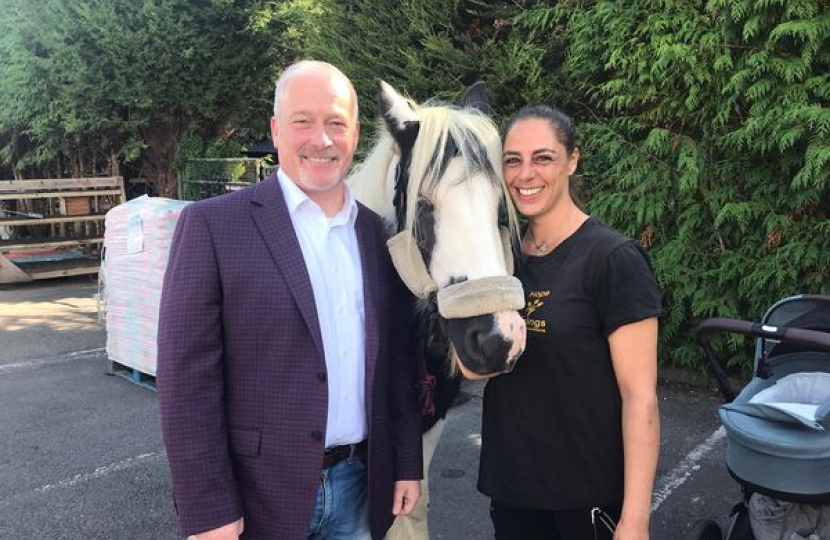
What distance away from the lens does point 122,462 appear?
13.1 ft

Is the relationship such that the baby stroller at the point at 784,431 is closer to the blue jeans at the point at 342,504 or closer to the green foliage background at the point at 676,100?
the blue jeans at the point at 342,504

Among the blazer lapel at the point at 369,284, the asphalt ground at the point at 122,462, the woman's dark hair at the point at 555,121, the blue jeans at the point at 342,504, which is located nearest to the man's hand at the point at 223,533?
the blue jeans at the point at 342,504

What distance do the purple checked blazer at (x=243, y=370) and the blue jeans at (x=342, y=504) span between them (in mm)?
110

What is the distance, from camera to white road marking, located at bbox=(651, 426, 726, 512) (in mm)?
3490

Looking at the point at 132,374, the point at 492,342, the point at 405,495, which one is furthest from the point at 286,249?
the point at 132,374

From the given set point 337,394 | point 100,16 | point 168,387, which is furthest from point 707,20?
point 100,16

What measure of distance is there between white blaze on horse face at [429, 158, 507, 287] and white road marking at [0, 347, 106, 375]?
5730 millimetres

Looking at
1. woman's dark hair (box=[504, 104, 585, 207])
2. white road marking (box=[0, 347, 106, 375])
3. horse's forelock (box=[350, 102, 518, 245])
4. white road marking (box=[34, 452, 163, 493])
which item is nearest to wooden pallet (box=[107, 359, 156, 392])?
white road marking (box=[0, 347, 106, 375])

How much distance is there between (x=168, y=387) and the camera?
141 cm

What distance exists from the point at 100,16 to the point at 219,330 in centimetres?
974

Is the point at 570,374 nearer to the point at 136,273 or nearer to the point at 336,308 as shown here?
the point at 336,308

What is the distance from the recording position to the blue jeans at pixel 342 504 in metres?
1.63

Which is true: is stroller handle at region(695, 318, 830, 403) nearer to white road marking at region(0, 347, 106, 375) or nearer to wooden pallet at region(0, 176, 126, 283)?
white road marking at region(0, 347, 106, 375)

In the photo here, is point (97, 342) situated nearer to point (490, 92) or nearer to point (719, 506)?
point (490, 92)
